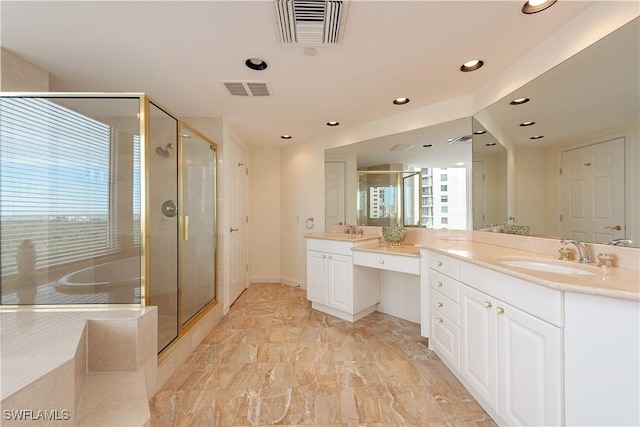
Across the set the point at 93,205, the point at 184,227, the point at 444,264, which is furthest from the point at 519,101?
the point at 93,205

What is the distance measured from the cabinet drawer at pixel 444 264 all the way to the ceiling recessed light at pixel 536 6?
4.77ft

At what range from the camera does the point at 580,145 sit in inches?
57.7

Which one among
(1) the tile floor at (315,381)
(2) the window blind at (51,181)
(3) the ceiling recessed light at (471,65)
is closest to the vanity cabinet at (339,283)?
(1) the tile floor at (315,381)

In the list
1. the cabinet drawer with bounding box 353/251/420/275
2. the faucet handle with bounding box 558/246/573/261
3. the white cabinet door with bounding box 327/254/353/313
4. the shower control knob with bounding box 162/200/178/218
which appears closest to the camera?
the faucet handle with bounding box 558/246/573/261

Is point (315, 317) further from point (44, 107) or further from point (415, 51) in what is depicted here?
point (44, 107)

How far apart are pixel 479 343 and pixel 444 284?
1.48 ft

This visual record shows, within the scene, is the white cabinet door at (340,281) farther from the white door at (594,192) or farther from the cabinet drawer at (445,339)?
the white door at (594,192)

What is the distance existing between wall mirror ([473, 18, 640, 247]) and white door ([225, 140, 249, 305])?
286 cm

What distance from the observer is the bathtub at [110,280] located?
166 cm

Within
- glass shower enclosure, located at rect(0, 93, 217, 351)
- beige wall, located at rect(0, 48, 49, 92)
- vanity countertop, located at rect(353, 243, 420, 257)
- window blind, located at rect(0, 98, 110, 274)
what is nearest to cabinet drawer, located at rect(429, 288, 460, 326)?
vanity countertop, located at rect(353, 243, 420, 257)

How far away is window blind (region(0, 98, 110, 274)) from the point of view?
1680 millimetres

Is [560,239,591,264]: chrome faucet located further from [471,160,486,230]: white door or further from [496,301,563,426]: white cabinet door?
[471,160,486,230]: white door

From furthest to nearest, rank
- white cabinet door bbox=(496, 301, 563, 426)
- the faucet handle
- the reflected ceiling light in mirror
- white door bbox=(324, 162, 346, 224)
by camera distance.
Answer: white door bbox=(324, 162, 346, 224) < the reflected ceiling light in mirror < the faucet handle < white cabinet door bbox=(496, 301, 563, 426)

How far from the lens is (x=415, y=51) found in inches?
65.2
